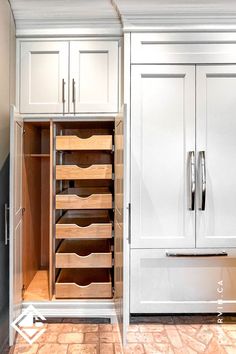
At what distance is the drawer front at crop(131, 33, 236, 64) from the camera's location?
7.68ft

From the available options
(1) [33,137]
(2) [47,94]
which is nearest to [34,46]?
(2) [47,94]

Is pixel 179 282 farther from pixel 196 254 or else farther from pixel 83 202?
pixel 83 202

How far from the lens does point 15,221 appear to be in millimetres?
2135

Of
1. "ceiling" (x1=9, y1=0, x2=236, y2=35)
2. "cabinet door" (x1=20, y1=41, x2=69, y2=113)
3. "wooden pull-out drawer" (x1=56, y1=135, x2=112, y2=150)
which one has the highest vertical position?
"ceiling" (x1=9, y1=0, x2=236, y2=35)

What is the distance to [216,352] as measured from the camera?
2023mm

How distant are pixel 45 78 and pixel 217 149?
1.42 meters

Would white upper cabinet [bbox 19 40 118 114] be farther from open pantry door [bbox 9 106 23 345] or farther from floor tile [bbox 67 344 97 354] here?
floor tile [bbox 67 344 97 354]

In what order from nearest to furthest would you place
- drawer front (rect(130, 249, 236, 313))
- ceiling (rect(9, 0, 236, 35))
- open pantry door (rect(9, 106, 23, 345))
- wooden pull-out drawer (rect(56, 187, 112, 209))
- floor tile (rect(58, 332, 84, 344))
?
open pantry door (rect(9, 106, 23, 345)), floor tile (rect(58, 332, 84, 344)), ceiling (rect(9, 0, 236, 35)), drawer front (rect(130, 249, 236, 313)), wooden pull-out drawer (rect(56, 187, 112, 209))

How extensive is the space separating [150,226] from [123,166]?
2.12 ft

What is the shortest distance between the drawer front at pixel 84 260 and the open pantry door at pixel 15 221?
1.05 feet

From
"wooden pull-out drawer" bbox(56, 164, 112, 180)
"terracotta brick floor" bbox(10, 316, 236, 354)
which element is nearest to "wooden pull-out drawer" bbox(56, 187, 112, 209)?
"wooden pull-out drawer" bbox(56, 164, 112, 180)

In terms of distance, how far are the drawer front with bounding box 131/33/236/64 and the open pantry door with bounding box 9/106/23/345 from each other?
100 centimetres

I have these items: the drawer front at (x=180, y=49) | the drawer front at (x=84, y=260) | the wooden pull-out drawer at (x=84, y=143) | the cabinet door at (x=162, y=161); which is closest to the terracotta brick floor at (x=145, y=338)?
the drawer front at (x=84, y=260)

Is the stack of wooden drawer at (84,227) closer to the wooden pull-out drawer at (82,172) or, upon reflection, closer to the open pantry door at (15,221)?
the wooden pull-out drawer at (82,172)
